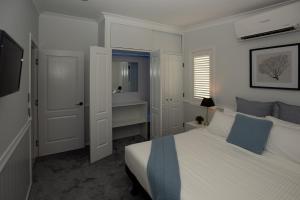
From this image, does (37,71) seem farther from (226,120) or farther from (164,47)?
(226,120)

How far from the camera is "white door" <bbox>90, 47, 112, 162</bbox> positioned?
308 centimetres

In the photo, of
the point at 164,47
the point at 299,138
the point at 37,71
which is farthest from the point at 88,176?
the point at 164,47

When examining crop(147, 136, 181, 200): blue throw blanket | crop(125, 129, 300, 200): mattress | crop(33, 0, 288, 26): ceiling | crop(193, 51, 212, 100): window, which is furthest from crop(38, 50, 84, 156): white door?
crop(193, 51, 212, 100): window

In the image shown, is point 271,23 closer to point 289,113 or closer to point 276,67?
point 276,67

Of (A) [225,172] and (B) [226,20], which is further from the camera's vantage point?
(B) [226,20]

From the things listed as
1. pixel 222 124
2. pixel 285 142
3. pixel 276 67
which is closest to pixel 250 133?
pixel 285 142

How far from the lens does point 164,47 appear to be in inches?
162

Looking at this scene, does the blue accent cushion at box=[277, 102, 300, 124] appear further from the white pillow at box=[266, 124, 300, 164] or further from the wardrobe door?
the wardrobe door

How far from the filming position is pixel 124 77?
4.30m

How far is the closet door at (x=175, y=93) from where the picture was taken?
4.04 m

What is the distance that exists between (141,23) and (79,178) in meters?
3.04

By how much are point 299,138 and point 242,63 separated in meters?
1.65

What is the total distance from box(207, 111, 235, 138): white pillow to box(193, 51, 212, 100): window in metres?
1.12

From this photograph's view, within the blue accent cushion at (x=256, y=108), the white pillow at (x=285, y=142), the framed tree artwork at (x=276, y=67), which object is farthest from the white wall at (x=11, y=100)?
the framed tree artwork at (x=276, y=67)
